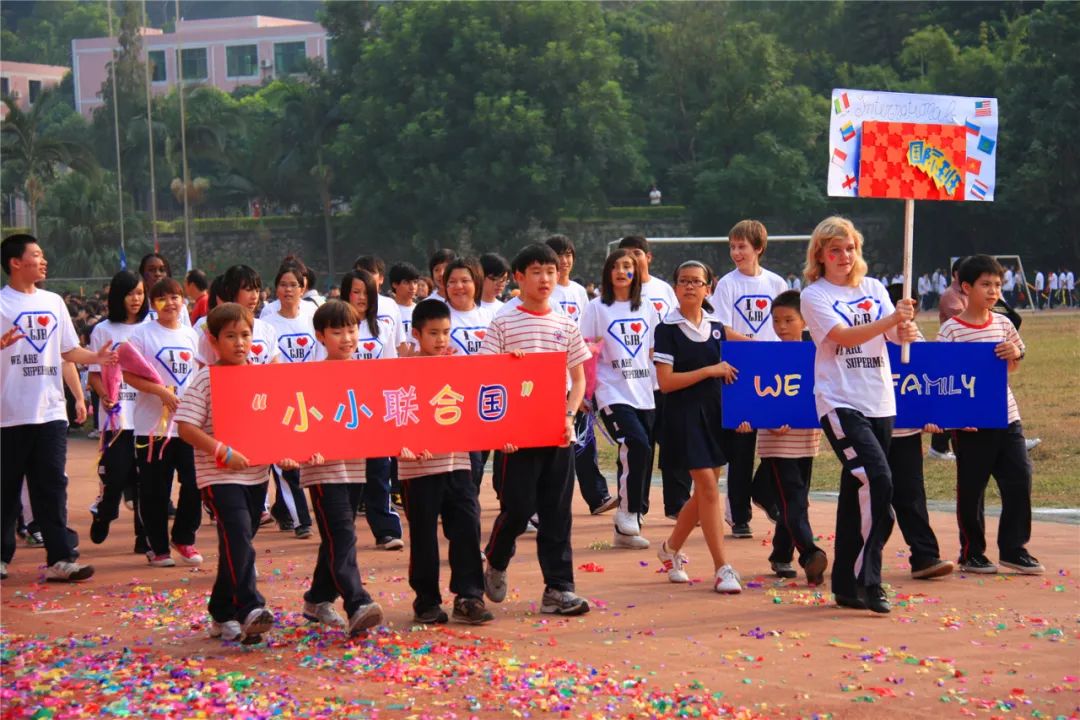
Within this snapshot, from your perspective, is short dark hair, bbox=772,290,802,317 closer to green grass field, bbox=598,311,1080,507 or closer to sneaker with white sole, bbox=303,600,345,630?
green grass field, bbox=598,311,1080,507

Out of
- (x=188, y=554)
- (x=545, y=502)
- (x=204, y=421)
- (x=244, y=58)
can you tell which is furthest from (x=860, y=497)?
(x=244, y=58)

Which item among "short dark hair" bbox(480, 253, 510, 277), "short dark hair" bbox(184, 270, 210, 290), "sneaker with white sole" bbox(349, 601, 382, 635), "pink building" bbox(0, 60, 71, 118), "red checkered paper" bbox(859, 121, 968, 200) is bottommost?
"sneaker with white sole" bbox(349, 601, 382, 635)

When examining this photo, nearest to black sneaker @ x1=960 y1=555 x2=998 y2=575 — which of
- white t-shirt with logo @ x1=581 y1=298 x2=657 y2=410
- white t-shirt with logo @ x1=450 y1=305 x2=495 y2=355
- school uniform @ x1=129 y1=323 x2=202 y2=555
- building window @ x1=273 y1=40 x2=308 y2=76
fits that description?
white t-shirt with logo @ x1=581 y1=298 x2=657 y2=410

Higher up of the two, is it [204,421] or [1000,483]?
[204,421]

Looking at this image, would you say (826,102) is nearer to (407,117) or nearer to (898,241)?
(898,241)

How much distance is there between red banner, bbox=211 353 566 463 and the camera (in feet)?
22.4

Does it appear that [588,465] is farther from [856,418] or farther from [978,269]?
[856,418]

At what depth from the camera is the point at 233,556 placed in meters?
6.82

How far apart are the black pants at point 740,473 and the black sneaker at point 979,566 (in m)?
1.65

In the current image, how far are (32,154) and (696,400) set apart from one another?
46.7 metres

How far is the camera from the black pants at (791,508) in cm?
810

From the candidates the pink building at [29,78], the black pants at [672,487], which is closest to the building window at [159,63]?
the pink building at [29,78]

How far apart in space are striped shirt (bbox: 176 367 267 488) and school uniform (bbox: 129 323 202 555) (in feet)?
7.49

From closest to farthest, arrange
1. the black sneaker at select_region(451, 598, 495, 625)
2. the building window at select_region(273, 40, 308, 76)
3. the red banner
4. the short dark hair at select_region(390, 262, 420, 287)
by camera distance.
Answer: the red banner < the black sneaker at select_region(451, 598, 495, 625) < the short dark hair at select_region(390, 262, 420, 287) < the building window at select_region(273, 40, 308, 76)
